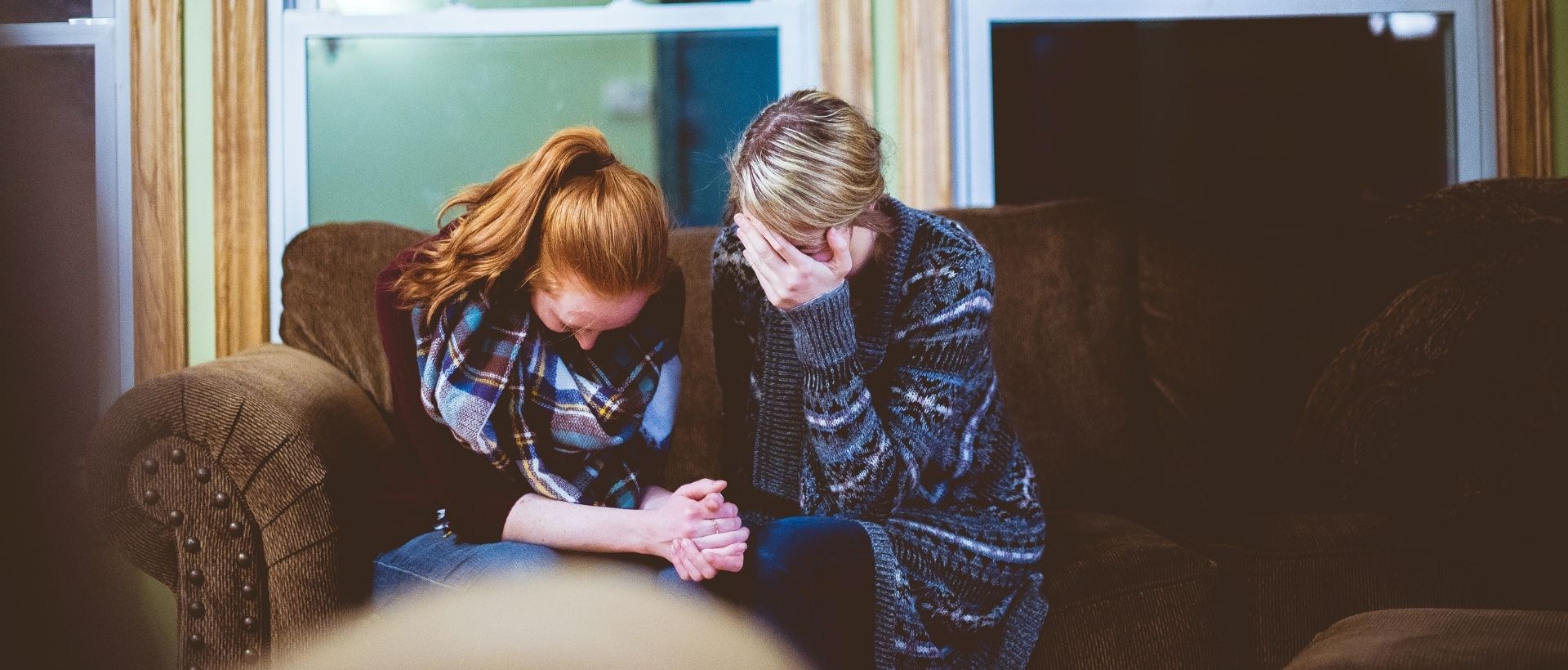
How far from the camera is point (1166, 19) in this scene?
2.57 metres

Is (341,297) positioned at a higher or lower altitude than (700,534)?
higher

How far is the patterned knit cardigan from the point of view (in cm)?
134

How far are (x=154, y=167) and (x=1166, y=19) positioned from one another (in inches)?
92.9

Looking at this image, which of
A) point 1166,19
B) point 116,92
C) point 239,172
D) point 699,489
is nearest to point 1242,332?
point 1166,19

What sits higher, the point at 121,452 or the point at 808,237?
the point at 808,237

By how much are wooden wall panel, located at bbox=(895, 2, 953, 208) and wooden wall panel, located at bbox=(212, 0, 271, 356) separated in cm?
143

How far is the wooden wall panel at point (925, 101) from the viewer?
2.43 meters

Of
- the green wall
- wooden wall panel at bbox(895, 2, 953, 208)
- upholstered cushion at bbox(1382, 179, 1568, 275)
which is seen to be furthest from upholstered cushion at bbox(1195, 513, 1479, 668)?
the green wall

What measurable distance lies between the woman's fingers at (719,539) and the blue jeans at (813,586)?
3cm

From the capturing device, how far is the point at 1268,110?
8.60ft

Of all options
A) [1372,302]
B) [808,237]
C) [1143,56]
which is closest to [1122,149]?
[1143,56]

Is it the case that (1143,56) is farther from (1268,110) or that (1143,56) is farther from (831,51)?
(831,51)

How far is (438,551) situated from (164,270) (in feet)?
Answer: 4.72

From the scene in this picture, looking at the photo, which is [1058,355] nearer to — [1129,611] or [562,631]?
[1129,611]
